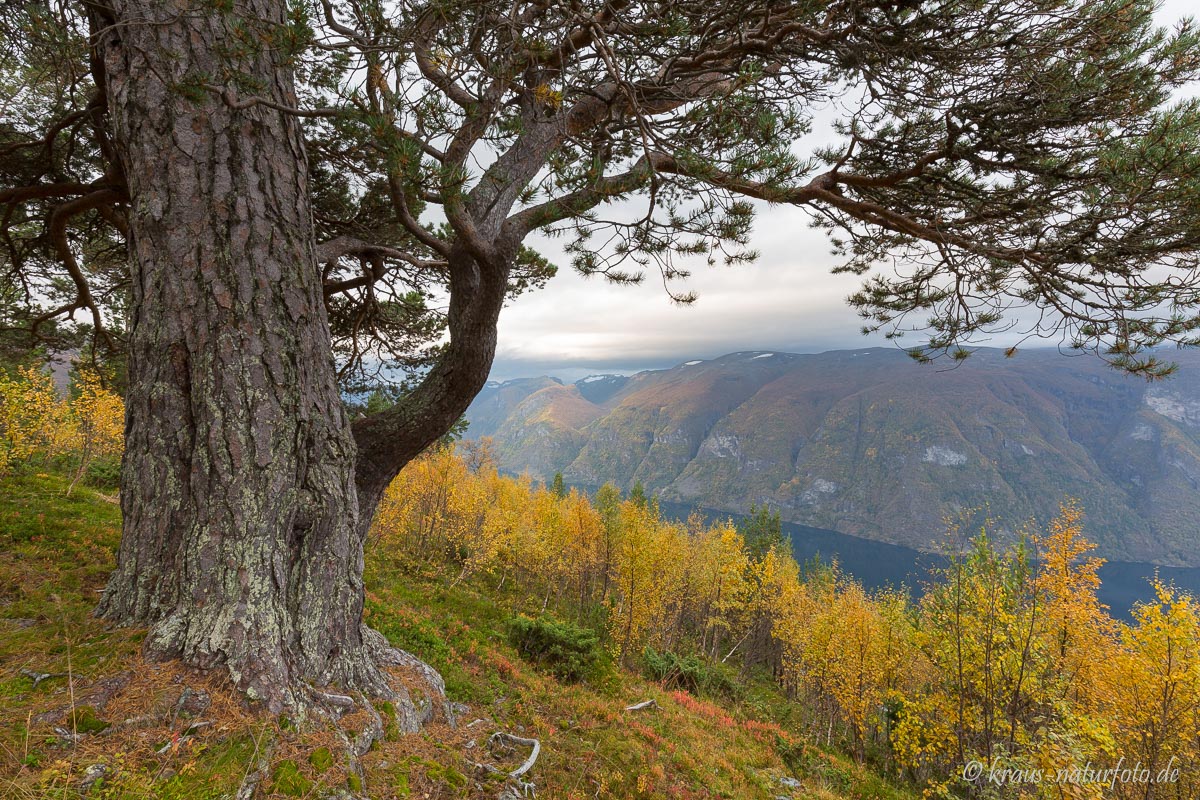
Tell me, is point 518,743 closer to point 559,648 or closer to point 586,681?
point 559,648

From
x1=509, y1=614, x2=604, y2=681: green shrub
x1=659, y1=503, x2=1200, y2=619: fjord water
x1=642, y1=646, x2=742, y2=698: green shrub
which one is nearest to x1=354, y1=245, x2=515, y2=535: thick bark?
x1=509, y1=614, x2=604, y2=681: green shrub

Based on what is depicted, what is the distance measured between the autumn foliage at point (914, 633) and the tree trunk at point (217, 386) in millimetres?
10004

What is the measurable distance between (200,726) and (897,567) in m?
138

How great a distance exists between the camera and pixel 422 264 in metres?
4.76

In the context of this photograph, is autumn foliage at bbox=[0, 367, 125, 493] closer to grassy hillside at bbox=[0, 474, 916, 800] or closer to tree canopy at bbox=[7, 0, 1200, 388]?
grassy hillside at bbox=[0, 474, 916, 800]

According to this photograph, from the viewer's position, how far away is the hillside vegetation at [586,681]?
2.10m

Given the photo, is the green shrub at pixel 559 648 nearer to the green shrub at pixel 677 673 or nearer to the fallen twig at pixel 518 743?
the fallen twig at pixel 518 743

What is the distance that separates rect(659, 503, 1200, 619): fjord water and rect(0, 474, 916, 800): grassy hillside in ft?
294

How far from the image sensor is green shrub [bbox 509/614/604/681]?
31.8 ft

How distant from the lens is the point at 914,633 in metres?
15.7

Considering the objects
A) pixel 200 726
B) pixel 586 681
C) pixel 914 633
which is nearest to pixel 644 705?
pixel 586 681

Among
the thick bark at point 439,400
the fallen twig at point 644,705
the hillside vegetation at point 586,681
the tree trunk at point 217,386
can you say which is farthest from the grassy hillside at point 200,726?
the thick bark at point 439,400

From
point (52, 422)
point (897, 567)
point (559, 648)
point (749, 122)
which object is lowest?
point (897, 567)

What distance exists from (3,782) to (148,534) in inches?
52.2
